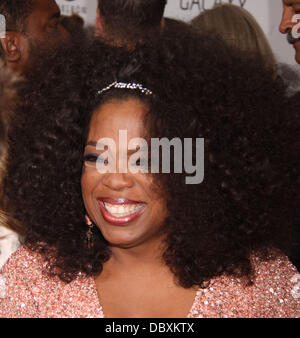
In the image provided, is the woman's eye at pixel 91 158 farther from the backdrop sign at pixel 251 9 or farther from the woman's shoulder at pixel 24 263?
the backdrop sign at pixel 251 9

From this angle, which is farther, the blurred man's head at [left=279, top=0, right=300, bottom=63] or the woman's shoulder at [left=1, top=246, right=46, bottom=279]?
the blurred man's head at [left=279, top=0, right=300, bottom=63]

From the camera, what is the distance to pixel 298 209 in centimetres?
142

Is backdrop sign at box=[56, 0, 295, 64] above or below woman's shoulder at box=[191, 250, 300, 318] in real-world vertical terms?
above

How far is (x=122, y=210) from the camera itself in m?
1.22

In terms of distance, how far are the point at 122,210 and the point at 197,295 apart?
0.32 metres

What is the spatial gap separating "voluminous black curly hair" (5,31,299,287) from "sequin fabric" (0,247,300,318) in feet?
0.11

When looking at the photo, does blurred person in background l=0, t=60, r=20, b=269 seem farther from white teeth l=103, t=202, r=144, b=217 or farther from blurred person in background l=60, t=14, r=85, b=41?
blurred person in background l=60, t=14, r=85, b=41

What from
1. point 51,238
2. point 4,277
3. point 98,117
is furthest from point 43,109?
point 4,277

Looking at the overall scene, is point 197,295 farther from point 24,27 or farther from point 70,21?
point 70,21

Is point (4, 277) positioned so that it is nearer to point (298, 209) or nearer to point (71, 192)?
point (71, 192)

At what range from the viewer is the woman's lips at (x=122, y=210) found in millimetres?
1217

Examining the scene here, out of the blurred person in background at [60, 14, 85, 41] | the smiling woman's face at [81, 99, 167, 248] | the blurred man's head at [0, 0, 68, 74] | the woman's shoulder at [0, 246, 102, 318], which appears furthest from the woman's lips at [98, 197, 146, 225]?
the blurred person in background at [60, 14, 85, 41]

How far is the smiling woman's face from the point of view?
120 centimetres

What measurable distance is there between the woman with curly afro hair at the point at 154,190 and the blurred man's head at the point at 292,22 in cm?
88
